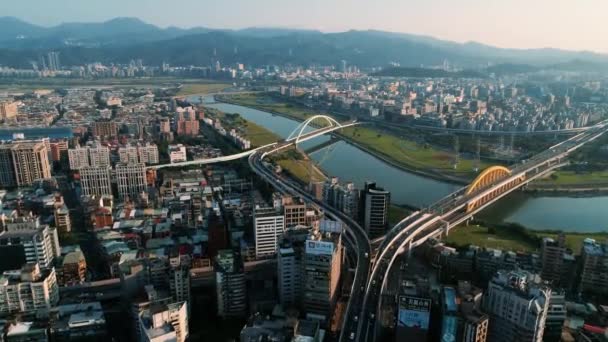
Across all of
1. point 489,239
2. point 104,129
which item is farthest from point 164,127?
point 489,239

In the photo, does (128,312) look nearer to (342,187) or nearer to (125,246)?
(125,246)

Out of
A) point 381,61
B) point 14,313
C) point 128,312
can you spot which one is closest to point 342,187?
point 128,312

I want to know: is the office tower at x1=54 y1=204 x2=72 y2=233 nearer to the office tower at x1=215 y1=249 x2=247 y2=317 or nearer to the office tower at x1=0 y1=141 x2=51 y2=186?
the office tower at x1=0 y1=141 x2=51 y2=186

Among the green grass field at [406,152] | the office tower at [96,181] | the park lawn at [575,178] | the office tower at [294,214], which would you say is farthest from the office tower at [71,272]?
the park lawn at [575,178]

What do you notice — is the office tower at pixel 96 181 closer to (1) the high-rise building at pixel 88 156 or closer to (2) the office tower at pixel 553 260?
(1) the high-rise building at pixel 88 156

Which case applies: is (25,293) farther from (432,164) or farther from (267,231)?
(432,164)

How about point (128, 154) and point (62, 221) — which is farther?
point (128, 154)
